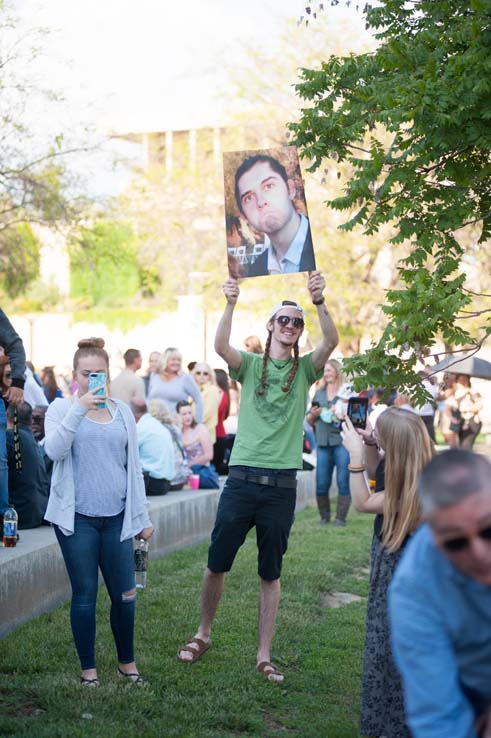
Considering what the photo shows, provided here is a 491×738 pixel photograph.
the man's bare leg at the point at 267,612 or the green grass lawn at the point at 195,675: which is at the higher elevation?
the man's bare leg at the point at 267,612

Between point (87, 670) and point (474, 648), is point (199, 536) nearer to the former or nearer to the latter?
point (87, 670)

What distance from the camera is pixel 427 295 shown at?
612cm

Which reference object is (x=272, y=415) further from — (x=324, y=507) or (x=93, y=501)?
(x=324, y=507)

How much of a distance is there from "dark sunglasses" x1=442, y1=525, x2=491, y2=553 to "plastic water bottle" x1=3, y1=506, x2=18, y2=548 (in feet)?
19.2

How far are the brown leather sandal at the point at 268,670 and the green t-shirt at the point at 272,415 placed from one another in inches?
48.2

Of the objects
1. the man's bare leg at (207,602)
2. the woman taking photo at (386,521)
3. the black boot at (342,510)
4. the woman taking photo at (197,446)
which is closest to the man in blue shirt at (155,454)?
the woman taking photo at (197,446)

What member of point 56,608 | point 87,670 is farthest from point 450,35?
point 56,608

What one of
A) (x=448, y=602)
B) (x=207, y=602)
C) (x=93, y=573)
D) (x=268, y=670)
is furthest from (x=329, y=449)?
(x=448, y=602)

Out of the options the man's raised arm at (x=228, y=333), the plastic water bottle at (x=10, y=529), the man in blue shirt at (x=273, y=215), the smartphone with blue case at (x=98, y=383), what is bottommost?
the plastic water bottle at (x=10, y=529)

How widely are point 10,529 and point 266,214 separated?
304cm

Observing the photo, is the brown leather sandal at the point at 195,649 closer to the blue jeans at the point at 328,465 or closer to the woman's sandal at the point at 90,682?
the woman's sandal at the point at 90,682

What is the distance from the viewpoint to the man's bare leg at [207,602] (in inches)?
268

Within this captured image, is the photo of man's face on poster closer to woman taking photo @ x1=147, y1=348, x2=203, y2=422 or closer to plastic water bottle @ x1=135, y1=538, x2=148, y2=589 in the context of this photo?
plastic water bottle @ x1=135, y1=538, x2=148, y2=589

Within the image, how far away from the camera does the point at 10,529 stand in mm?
7977
